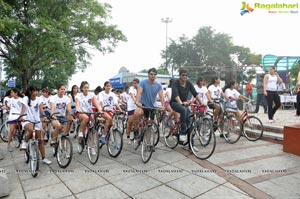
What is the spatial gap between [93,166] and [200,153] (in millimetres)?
2148

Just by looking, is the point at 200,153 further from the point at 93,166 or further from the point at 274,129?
the point at 274,129

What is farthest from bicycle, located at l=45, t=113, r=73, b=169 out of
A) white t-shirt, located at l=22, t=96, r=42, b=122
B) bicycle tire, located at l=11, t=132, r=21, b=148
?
bicycle tire, located at l=11, t=132, r=21, b=148

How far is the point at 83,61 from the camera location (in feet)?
59.6

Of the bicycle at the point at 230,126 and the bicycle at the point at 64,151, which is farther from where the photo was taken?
the bicycle at the point at 230,126

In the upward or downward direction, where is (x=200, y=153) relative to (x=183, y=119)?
downward

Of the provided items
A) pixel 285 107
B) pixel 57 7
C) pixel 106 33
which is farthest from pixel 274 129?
pixel 106 33

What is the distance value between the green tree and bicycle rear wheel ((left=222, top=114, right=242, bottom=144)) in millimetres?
7589

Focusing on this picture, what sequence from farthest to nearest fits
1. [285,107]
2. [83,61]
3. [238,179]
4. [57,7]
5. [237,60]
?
[237,60] < [83,61] < [285,107] < [57,7] < [238,179]

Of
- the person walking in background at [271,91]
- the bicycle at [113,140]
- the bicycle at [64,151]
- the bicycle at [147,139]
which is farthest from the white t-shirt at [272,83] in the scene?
the bicycle at [64,151]

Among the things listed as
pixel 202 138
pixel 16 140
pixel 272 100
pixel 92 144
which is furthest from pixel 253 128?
pixel 16 140

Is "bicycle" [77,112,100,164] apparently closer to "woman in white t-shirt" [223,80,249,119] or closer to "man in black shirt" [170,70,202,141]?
"man in black shirt" [170,70,202,141]

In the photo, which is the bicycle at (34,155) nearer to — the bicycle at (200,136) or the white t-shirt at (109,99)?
the white t-shirt at (109,99)

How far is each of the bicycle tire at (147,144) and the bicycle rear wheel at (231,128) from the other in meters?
2.39

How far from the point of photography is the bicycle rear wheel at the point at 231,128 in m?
6.62
